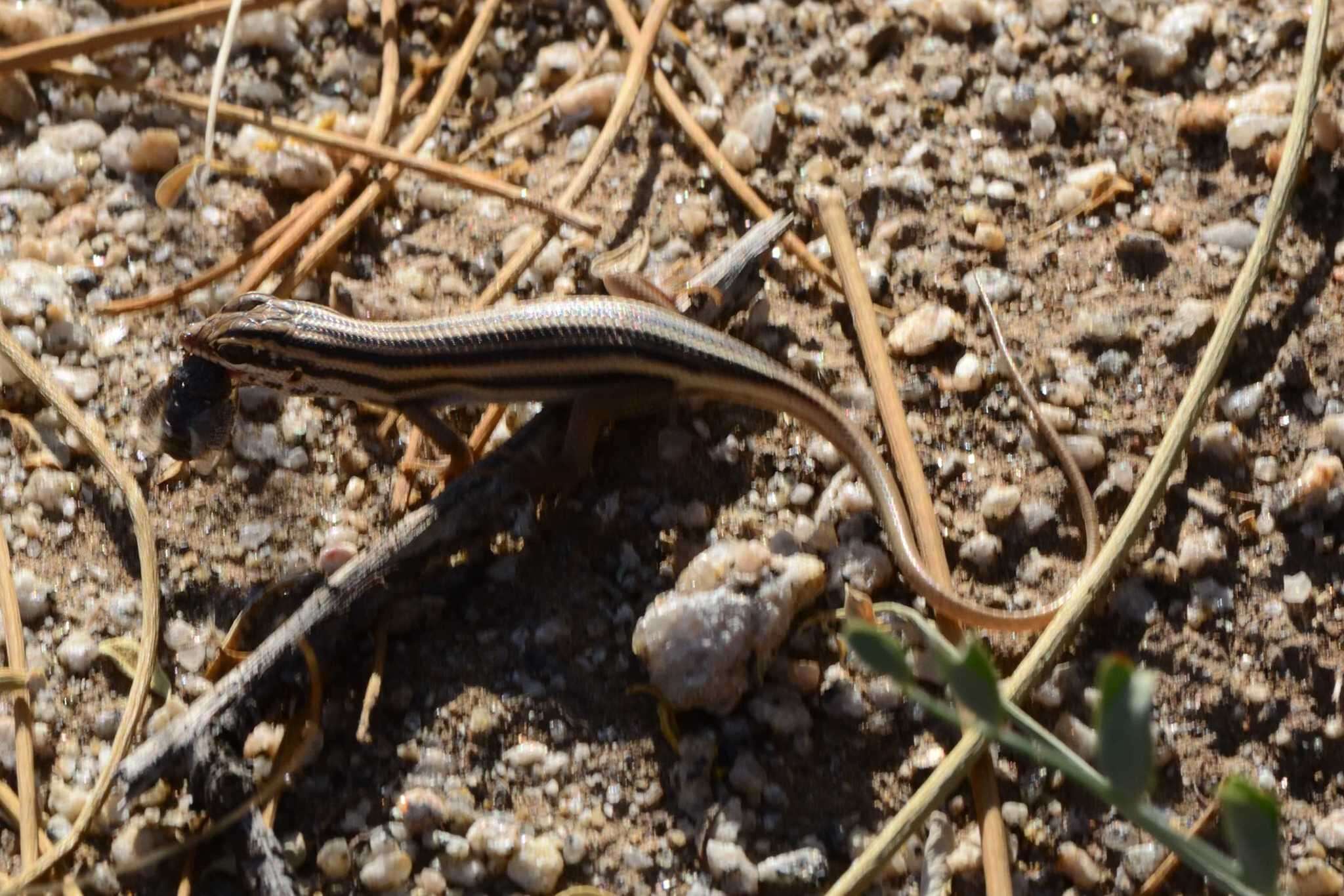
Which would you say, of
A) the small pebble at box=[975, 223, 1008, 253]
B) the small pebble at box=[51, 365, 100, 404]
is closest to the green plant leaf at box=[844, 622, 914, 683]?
the small pebble at box=[975, 223, 1008, 253]

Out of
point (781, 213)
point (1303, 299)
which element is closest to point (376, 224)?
point (781, 213)

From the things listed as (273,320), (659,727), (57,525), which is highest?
(273,320)

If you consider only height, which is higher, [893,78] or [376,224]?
[893,78]

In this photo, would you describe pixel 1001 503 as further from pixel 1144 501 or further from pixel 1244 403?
pixel 1244 403

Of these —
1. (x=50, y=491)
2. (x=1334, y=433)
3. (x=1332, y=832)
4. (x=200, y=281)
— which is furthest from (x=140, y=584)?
(x=1334, y=433)

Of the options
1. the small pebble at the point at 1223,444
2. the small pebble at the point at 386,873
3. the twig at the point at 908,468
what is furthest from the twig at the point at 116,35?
the small pebble at the point at 1223,444

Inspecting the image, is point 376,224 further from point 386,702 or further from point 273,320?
point 386,702
